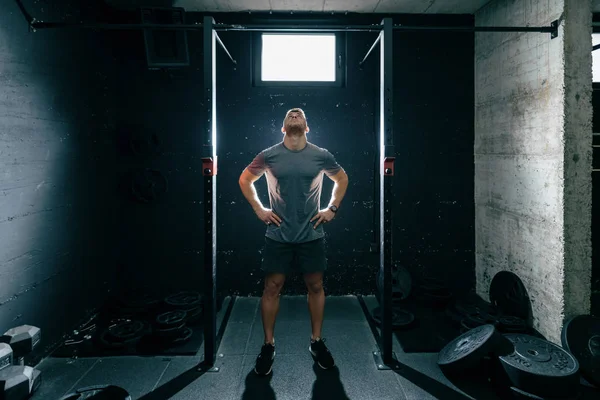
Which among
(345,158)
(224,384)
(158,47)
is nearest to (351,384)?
(224,384)

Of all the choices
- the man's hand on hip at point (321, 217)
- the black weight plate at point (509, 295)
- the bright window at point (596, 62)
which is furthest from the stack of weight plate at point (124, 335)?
the bright window at point (596, 62)

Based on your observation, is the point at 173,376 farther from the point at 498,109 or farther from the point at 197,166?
the point at 498,109

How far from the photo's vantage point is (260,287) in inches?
149

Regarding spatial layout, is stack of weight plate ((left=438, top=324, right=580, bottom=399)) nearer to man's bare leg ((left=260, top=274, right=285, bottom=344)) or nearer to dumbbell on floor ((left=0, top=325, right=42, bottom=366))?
man's bare leg ((left=260, top=274, right=285, bottom=344))

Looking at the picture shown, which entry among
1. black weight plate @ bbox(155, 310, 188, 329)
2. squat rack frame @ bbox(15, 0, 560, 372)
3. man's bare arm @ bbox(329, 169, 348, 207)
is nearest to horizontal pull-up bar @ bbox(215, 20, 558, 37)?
squat rack frame @ bbox(15, 0, 560, 372)

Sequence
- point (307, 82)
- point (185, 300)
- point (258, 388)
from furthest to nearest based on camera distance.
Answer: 1. point (307, 82)
2. point (185, 300)
3. point (258, 388)

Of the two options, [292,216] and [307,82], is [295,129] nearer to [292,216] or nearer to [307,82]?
[292,216]

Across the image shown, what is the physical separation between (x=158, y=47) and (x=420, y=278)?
133 inches

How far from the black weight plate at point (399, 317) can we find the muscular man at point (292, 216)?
2.65 feet

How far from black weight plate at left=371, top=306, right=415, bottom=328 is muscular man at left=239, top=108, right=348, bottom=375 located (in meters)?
0.81

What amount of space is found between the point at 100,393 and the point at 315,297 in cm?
139

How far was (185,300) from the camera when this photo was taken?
3371 mm

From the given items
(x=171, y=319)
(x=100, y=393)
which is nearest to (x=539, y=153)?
(x=171, y=319)

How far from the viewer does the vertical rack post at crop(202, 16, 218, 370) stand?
238 cm
